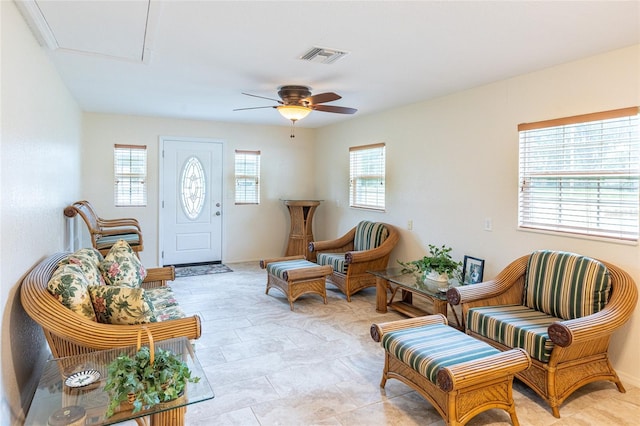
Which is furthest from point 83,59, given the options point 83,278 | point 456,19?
point 456,19

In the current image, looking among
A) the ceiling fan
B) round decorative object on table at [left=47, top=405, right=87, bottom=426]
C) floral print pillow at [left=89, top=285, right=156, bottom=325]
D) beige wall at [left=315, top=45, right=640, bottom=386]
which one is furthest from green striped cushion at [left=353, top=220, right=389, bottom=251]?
Result: round decorative object on table at [left=47, top=405, right=87, bottom=426]

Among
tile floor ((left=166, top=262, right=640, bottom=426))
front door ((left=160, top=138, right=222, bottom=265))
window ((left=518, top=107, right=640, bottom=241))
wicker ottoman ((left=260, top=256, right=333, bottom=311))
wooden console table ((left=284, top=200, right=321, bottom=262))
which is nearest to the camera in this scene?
tile floor ((left=166, top=262, right=640, bottom=426))

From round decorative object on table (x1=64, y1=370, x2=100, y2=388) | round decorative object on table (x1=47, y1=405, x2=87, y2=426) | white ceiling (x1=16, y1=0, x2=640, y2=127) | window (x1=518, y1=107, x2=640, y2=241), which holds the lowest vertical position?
round decorative object on table (x1=47, y1=405, x2=87, y2=426)

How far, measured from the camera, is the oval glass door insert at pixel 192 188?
6645mm

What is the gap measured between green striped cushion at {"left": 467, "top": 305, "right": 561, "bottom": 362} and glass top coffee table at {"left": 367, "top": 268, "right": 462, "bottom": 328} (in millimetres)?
480

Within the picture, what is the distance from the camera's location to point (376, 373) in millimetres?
3023

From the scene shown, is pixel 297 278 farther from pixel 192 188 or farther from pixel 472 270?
pixel 192 188

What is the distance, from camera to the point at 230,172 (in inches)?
273

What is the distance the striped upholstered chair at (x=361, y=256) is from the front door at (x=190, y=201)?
2190 mm

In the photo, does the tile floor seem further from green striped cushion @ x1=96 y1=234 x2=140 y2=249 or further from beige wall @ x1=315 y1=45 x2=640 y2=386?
green striped cushion @ x1=96 y1=234 x2=140 y2=249

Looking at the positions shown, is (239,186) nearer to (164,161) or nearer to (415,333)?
(164,161)

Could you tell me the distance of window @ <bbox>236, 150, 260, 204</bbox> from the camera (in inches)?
276

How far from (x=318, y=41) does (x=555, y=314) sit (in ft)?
8.61

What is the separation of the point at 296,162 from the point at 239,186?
115cm
